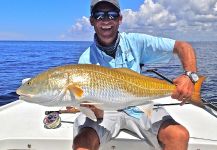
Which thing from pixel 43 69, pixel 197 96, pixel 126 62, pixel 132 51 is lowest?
pixel 43 69

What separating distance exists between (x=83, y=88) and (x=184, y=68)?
3.95ft

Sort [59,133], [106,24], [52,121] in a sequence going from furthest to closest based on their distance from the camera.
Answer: [52,121], [59,133], [106,24]

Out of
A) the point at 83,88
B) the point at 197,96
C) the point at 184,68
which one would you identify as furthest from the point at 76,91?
the point at 184,68

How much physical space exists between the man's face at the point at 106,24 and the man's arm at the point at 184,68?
68 centimetres

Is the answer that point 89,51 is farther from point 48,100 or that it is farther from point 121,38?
point 48,100

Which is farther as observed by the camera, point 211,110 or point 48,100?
point 211,110

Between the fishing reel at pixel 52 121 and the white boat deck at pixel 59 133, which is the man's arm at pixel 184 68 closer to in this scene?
the white boat deck at pixel 59 133

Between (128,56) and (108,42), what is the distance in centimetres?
26

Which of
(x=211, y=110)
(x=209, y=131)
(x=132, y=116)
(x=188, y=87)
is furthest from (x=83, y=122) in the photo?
(x=211, y=110)

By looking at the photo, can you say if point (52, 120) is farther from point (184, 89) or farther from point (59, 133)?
point (184, 89)

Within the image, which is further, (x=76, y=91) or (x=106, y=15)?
(x=106, y=15)

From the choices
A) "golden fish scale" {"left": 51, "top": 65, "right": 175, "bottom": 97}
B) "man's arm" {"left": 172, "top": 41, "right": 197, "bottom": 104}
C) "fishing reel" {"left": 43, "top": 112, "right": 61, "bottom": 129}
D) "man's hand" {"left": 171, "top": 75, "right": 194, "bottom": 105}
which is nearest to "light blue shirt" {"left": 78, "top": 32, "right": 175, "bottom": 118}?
"man's arm" {"left": 172, "top": 41, "right": 197, "bottom": 104}

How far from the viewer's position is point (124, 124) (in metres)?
3.98

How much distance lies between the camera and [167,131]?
3400 millimetres
